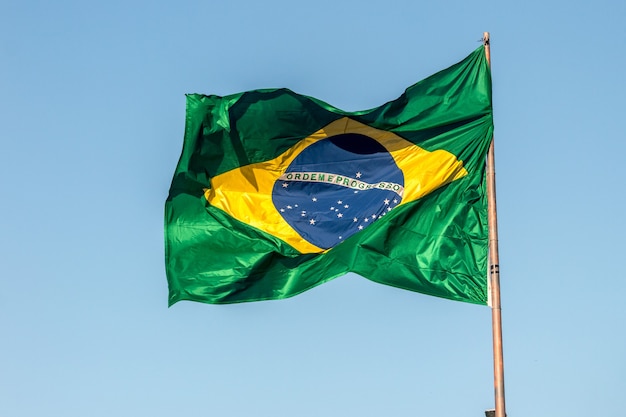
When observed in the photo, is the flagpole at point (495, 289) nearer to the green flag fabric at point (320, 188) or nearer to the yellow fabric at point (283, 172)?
the green flag fabric at point (320, 188)

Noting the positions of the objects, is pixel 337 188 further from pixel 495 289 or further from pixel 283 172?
pixel 495 289

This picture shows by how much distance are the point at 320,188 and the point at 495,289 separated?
5791 mm

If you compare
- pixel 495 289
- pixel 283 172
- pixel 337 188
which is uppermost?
pixel 283 172

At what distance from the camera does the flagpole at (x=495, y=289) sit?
2059 centimetres

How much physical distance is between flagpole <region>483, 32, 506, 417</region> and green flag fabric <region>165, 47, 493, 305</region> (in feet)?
4.11

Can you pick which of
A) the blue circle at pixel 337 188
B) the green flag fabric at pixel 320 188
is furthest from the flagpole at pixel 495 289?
the blue circle at pixel 337 188

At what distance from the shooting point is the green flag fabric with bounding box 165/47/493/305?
24.2 m

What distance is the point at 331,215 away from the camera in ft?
84.7

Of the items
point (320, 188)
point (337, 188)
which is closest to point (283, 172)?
point (320, 188)

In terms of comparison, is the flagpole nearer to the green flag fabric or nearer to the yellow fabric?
the green flag fabric

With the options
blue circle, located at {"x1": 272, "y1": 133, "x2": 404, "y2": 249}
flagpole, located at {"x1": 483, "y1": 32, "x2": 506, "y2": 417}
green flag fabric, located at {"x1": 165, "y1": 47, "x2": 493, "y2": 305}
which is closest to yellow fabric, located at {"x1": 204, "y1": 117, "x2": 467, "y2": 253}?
green flag fabric, located at {"x1": 165, "y1": 47, "x2": 493, "y2": 305}

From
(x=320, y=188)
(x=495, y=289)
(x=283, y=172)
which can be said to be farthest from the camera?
(x=283, y=172)

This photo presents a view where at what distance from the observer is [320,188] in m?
26.2

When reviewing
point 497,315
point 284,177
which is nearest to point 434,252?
point 497,315
